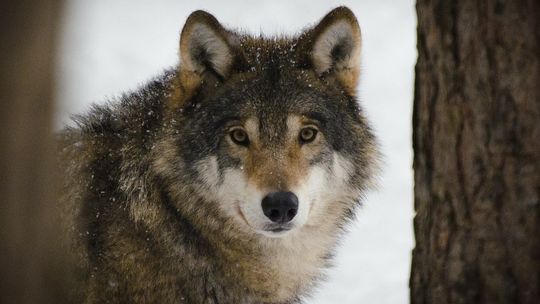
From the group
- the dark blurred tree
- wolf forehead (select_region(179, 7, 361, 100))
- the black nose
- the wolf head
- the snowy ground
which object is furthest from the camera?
the snowy ground

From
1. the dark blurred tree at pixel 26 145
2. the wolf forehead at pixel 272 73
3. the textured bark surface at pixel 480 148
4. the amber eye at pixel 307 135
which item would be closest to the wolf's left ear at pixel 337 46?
the wolf forehead at pixel 272 73

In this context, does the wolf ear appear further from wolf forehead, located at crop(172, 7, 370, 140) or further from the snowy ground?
the snowy ground

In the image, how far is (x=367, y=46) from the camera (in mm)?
10852

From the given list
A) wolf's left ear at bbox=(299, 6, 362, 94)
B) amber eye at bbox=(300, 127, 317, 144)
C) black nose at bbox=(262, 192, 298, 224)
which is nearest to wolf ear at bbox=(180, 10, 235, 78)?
wolf's left ear at bbox=(299, 6, 362, 94)

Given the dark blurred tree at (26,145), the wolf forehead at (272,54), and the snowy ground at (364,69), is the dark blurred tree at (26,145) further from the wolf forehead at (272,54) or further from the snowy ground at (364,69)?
the snowy ground at (364,69)

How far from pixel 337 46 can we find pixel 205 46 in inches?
34.7

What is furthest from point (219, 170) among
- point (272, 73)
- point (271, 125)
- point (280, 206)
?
point (272, 73)

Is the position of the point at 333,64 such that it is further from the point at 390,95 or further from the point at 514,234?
the point at 390,95

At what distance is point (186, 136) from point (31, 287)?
1674 mm

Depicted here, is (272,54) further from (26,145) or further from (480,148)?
(26,145)

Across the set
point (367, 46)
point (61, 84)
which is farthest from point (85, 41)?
point (61, 84)

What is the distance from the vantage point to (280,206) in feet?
14.0

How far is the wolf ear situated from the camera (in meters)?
4.63

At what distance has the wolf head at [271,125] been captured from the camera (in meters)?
4.44
